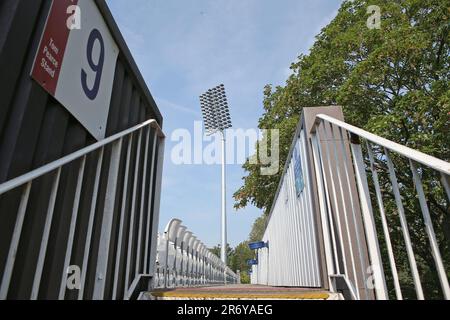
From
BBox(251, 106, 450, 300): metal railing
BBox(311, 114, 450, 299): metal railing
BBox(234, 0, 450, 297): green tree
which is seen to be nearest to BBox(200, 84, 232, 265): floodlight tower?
BBox(234, 0, 450, 297): green tree

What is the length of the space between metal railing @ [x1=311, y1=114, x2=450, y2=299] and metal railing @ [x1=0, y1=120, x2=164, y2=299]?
1.38 metres

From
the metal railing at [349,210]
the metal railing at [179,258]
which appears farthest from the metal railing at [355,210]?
the metal railing at [179,258]

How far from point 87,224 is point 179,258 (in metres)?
6.11

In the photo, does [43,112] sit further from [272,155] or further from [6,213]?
[272,155]

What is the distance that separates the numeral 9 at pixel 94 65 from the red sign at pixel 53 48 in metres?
0.23

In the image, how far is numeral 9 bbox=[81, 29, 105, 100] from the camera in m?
1.93

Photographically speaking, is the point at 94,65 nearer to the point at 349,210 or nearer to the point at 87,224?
the point at 87,224

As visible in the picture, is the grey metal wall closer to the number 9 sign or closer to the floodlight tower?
the number 9 sign

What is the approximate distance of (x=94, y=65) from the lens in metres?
2.04

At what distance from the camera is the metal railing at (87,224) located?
4.32 ft

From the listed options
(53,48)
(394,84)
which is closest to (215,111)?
(394,84)

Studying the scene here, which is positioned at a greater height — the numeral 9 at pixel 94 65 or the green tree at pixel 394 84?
the green tree at pixel 394 84

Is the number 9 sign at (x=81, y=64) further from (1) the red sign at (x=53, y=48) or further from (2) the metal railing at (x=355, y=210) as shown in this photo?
(2) the metal railing at (x=355, y=210)
